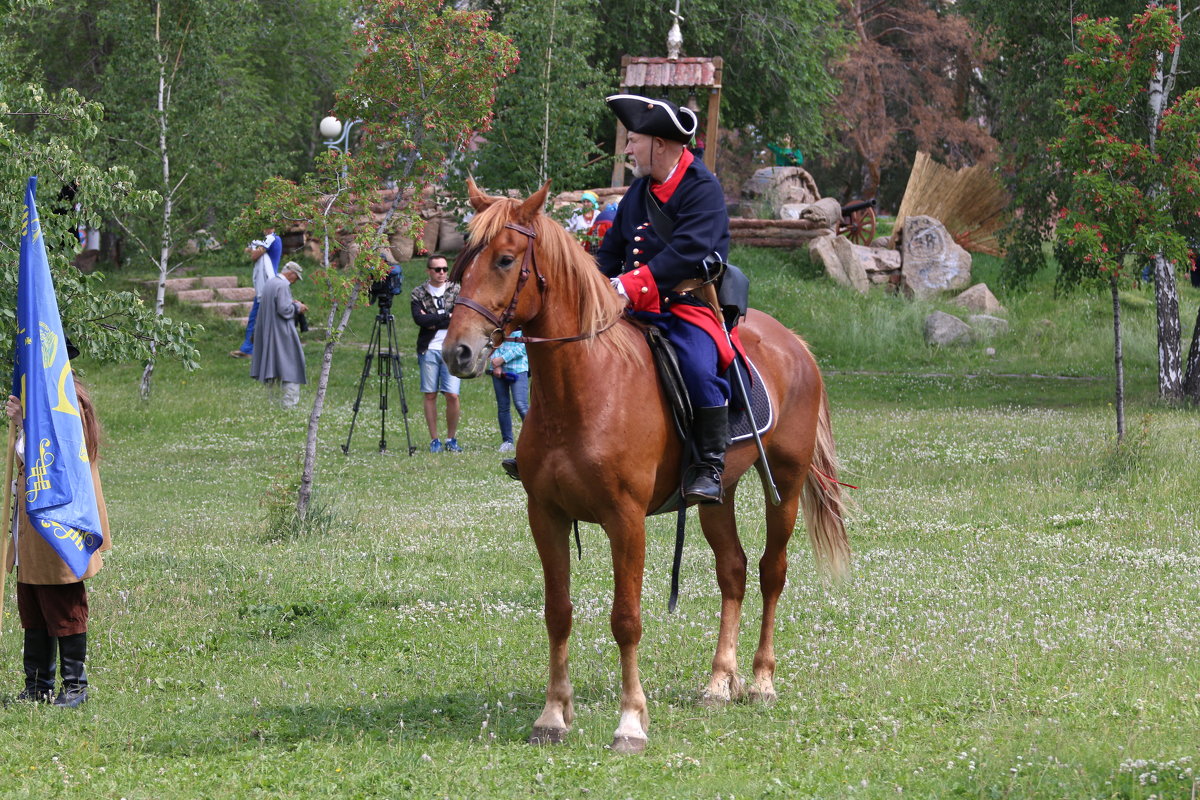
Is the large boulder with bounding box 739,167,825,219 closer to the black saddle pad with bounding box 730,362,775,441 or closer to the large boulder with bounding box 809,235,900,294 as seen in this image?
the large boulder with bounding box 809,235,900,294

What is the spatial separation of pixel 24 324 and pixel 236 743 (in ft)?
8.70

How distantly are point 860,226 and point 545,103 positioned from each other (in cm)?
1785

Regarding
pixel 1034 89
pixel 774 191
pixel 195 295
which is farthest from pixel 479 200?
pixel 774 191

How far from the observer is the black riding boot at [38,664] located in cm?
730

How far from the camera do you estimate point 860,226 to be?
39.8 metres

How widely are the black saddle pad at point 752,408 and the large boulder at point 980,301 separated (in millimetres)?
25351

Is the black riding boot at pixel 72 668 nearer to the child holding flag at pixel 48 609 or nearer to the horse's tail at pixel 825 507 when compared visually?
the child holding flag at pixel 48 609

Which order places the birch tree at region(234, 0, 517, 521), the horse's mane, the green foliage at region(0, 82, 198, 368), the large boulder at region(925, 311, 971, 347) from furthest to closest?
the large boulder at region(925, 311, 971, 347) → the birch tree at region(234, 0, 517, 521) → the green foliage at region(0, 82, 198, 368) → the horse's mane

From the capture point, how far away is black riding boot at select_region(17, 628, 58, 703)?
24.0 feet

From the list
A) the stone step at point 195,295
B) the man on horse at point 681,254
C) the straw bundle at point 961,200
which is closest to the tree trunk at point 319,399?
the man on horse at point 681,254

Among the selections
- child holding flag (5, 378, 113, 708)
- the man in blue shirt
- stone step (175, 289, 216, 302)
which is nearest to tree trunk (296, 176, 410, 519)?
child holding flag (5, 378, 113, 708)

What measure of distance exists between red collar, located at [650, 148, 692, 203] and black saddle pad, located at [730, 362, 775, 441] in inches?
41.0

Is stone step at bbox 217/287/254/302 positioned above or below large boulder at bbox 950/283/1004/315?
below

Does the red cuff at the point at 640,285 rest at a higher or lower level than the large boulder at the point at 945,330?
higher
